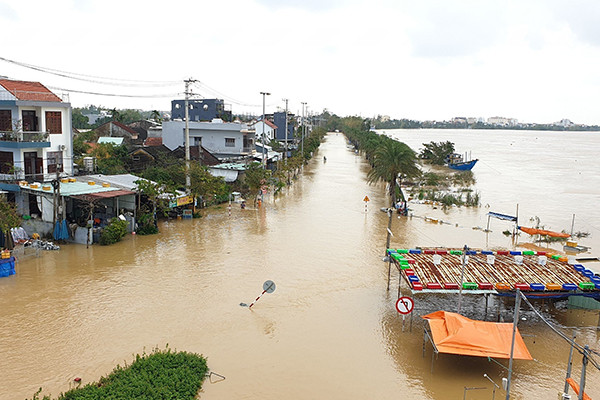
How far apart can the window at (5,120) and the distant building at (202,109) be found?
43.0 m

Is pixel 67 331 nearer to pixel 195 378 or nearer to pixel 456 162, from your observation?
pixel 195 378

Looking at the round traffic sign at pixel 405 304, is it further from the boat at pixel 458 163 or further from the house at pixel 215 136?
the boat at pixel 458 163

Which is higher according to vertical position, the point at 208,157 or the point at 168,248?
the point at 208,157

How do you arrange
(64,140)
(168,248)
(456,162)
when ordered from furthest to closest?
(456,162)
(64,140)
(168,248)

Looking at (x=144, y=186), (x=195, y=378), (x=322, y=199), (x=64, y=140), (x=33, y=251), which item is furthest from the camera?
(x=322, y=199)

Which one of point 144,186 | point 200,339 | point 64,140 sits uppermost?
point 64,140

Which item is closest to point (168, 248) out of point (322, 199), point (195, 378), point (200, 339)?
point (200, 339)

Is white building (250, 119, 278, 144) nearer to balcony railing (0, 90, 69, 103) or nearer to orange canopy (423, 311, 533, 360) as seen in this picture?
balcony railing (0, 90, 69, 103)

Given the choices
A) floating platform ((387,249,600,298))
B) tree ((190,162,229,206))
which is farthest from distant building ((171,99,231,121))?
floating platform ((387,249,600,298))

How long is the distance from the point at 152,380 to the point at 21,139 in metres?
17.2

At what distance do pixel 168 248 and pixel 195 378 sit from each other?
1125 cm

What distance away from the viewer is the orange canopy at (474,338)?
35.9 feet

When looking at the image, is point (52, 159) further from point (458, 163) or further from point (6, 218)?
point (458, 163)

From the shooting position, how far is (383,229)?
26.0 m
